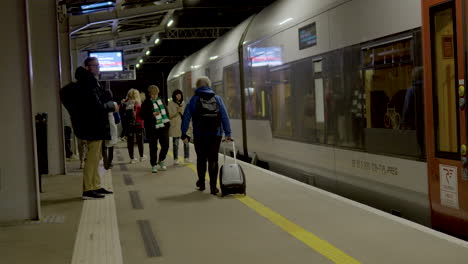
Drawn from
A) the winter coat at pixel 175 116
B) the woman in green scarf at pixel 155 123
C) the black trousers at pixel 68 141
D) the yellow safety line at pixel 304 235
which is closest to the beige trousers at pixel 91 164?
the yellow safety line at pixel 304 235

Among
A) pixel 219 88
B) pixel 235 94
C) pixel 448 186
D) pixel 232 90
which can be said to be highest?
pixel 219 88

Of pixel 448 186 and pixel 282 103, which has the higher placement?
pixel 282 103

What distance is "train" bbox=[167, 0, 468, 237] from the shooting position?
5.25m

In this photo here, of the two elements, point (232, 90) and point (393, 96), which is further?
point (232, 90)

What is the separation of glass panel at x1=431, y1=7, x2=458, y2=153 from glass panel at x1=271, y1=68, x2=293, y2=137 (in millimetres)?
4389

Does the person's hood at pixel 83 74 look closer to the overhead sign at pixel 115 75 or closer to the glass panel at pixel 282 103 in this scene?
the glass panel at pixel 282 103

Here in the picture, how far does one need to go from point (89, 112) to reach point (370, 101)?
3638 mm

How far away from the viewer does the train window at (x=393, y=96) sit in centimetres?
573

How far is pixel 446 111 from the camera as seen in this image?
5207 mm

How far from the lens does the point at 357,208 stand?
647cm

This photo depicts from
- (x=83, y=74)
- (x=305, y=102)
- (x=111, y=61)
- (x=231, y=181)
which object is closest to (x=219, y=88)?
(x=111, y=61)

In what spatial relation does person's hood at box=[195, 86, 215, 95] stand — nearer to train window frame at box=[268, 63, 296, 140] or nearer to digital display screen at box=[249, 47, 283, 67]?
train window frame at box=[268, 63, 296, 140]

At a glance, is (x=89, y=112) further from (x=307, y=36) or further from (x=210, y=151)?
(x=307, y=36)

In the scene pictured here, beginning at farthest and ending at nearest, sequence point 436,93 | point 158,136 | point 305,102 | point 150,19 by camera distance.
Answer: point 150,19, point 158,136, point 305,102, point 436,93
